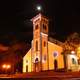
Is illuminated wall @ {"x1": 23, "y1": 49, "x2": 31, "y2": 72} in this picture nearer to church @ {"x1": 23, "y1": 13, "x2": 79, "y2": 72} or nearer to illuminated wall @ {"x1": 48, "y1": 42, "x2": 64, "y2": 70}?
church @ {"x1": 23, "y1": 13, "x2": 79, "y2": 72}

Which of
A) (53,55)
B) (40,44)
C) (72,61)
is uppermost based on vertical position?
(40,44)

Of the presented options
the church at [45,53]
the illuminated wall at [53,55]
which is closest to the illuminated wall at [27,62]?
the church at [45,53]

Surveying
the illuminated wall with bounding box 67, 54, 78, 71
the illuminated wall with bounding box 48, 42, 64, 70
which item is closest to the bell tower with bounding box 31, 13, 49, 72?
the illuminated wall with bounding box 48, 42, 64, 70

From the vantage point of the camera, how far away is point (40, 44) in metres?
44.5

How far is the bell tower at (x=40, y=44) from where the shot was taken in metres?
44.1

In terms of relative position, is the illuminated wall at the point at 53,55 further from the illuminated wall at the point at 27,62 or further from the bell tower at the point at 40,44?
the illuminated wall at the point at 27,62

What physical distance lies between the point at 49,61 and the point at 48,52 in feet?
6.53

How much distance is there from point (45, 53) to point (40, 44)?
2263mm

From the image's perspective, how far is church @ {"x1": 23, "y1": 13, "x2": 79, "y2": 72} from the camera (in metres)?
43.7

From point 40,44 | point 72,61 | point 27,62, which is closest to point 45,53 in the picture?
point 40,44

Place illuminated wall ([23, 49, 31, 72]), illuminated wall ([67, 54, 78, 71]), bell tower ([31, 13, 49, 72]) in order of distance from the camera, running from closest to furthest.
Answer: illuminated wall ([67, 54, 78, 71]) → bell tower ([31, 13, 49, 72]) → illuminated wall ([23, 49, 31, 72])

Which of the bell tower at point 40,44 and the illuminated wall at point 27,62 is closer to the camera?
the bell tower at point 40,44

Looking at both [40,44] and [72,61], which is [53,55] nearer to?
[40,44]

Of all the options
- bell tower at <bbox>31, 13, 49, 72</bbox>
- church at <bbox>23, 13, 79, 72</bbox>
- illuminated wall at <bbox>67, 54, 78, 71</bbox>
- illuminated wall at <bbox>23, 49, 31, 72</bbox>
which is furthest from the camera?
illuminated wall at <bbox>23, 49, 31, 72</bbox>
